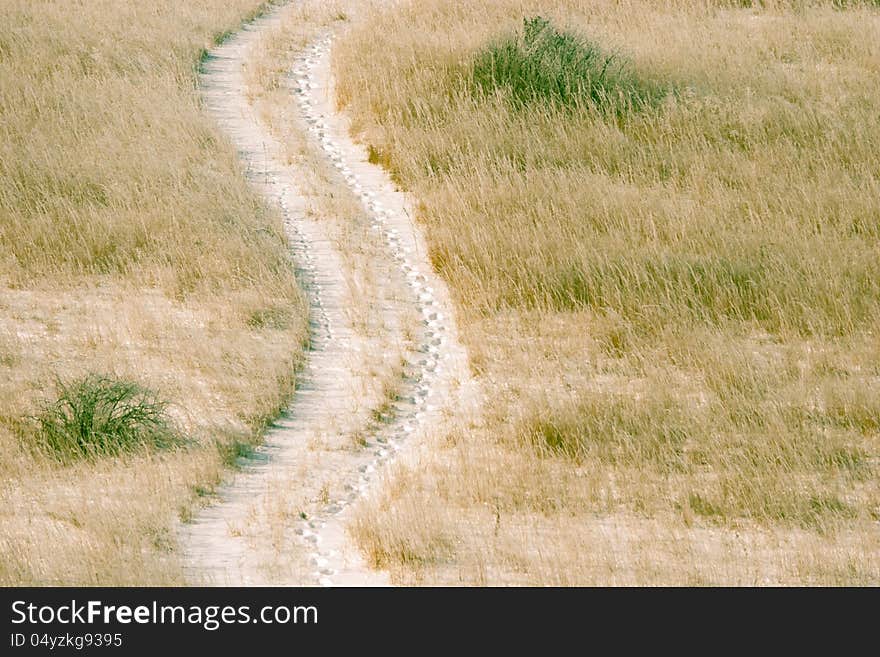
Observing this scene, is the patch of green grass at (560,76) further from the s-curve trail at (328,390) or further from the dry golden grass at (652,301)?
the s-curve trail at (328,390)

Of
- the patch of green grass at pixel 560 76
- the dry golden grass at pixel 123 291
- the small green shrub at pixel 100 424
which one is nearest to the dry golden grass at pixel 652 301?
the patch of green grass at pixel 560 76

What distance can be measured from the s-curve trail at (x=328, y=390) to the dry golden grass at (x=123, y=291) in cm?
21

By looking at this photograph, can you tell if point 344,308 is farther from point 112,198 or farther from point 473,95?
point 473,95

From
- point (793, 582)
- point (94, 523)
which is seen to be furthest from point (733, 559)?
point (94, 523)

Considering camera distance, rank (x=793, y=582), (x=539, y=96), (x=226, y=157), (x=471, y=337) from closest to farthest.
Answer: (x=793, y=582) < (x=471, y=337) < (x=226, y=157) < (x=539, y=96)

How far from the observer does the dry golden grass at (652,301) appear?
21.0 feet

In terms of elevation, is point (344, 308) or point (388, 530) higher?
point (388, 530)

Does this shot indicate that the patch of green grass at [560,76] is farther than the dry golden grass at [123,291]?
Yes

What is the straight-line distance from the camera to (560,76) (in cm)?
1350

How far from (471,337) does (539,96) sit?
5.14m

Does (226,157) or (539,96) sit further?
(539,96)

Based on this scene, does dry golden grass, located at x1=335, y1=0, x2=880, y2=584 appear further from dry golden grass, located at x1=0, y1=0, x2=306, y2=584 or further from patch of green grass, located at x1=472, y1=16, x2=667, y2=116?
dry golden grass, located at x1=0, y1=0, x2=306, y2=584

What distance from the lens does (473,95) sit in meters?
13.5

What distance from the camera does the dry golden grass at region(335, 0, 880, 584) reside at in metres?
6.40
